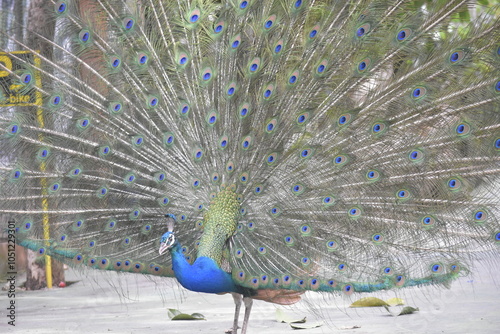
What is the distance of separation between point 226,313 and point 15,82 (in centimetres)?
307

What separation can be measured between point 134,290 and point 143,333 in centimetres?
330

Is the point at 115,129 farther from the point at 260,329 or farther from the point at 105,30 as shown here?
the point at 260,329

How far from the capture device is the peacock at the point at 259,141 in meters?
4.91

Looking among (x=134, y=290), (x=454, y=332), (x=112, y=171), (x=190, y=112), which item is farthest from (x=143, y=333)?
(x=134, y=290)

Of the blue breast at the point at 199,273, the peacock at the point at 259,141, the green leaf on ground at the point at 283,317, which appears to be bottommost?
the green leaf on ground at the point at 283,317

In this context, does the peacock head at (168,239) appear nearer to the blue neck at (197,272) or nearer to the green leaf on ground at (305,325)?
the blue neck at (197,272)

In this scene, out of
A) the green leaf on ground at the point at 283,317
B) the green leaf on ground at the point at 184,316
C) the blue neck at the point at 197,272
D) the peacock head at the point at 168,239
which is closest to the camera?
the peacock head at the point at 168,239

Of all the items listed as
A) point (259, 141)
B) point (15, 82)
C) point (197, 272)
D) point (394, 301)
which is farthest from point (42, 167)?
point (394, 301)

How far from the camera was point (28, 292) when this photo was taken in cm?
963

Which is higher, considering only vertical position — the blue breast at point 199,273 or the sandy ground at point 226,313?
the blue breast at point 199,273

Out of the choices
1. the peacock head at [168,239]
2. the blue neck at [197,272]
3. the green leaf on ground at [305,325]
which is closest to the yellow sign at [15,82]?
the peacock head at [168,239]

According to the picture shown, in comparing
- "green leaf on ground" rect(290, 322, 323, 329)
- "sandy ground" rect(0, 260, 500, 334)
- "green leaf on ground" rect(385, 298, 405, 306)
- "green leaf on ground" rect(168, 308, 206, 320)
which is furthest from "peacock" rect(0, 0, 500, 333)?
"green leaf on ground" rect(385, 298, 405, 306)

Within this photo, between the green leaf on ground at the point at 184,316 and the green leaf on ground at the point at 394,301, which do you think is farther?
the green leaf on ground at the point at 394,301

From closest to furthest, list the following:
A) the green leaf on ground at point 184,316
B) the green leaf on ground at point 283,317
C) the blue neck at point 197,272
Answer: the blue neck at point 197,272, the green leaf on ground at point 283,317, the green leaf on ground at point 184,316
